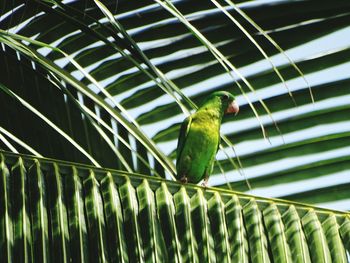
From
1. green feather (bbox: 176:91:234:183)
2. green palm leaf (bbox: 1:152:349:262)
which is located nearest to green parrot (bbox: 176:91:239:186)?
green feather (bbox: 176:91:234:183)

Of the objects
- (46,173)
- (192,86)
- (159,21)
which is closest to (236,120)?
(192,86)

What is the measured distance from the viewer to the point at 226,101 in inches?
105

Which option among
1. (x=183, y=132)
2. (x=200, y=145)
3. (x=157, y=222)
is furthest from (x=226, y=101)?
(x=157, y=222)

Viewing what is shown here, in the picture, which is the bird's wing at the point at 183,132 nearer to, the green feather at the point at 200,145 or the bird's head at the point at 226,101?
the green feather at the point at 200,145

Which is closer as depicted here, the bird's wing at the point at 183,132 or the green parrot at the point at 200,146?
the bird's wing at the point at 183,132

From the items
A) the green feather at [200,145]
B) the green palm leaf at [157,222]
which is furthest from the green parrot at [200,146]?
the green palm leaf at [157,222]

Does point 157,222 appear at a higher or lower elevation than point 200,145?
lower

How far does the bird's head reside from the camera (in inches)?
96.0

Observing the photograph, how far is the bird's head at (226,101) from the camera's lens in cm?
244

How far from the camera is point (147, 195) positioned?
1.57 metres

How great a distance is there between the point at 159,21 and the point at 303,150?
546 mm

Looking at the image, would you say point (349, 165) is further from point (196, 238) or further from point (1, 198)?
point (1, 198)

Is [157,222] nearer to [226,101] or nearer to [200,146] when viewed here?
[226,101]

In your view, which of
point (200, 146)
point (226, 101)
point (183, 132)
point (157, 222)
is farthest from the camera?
point (200, 146)
